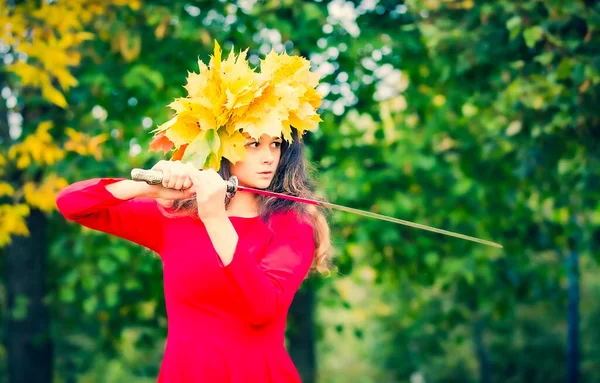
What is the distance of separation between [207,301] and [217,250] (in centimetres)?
30

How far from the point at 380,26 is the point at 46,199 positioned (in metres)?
3.00

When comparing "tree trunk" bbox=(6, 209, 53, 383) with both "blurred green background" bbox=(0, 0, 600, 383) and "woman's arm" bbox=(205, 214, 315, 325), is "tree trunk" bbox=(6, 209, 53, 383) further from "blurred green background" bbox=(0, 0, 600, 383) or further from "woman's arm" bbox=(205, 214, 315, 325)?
"woman's arm" bbox=(205, 214, 315, 325)

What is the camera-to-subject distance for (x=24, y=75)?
5.35m

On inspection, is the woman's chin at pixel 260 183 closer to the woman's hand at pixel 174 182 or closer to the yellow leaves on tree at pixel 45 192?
the woman's hand at pixel 174 182

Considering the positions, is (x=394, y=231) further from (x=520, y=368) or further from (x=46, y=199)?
(x=520, y=368)

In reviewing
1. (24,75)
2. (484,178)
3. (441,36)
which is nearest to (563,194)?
(484,178)

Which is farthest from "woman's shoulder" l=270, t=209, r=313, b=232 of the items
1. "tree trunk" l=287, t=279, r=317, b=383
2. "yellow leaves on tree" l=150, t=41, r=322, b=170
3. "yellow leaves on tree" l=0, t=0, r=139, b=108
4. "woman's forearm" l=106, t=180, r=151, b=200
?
"tree trunk" l=287, t=279, r=317, b=383

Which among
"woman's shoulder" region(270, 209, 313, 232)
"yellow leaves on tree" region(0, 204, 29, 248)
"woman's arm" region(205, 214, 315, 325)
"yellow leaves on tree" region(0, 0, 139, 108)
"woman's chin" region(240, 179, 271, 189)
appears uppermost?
"yellow leaves on tree" region(0, 0, 139, 108)

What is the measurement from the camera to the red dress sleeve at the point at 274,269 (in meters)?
2.50

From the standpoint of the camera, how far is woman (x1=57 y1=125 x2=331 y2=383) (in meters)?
2.54

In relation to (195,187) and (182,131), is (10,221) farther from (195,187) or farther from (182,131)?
(195,187)

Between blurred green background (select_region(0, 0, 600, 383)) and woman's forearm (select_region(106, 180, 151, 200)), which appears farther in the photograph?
blurred green background (select_region(0, 0, 600, 383))

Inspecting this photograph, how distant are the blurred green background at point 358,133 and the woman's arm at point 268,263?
7.14 ft

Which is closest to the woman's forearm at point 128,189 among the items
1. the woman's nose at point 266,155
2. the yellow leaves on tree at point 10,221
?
the woman's nose at point 266,155
